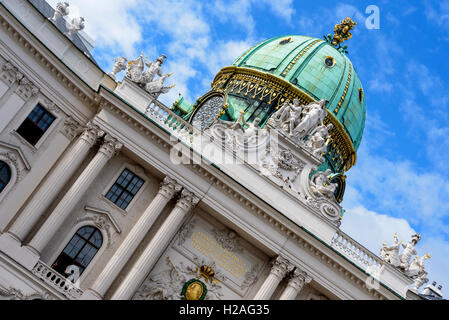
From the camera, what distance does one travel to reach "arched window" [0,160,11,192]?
24427 mm

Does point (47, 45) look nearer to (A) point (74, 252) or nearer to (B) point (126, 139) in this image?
(B) point (126, 139)

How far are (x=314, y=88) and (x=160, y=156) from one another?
15077mm

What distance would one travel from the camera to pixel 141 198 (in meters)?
26.7

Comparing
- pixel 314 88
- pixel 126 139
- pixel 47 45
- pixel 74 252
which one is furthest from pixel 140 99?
pixel 314 88

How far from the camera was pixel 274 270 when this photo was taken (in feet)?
87.6

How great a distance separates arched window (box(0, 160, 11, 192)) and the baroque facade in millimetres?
43

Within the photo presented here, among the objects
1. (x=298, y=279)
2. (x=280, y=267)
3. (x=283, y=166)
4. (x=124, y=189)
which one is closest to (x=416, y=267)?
(x=298, y=279)

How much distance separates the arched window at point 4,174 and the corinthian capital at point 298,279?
42.8ft

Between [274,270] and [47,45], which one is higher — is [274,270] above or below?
below

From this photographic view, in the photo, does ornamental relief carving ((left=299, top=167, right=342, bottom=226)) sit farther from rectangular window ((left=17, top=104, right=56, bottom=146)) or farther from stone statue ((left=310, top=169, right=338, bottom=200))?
rectangular window ((left=17, top=104, right=56, bottom=146))

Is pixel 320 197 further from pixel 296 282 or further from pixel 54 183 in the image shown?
pixel 54 183

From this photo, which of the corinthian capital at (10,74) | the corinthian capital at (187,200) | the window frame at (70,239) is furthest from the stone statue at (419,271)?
the corinthian capital at (10,74)

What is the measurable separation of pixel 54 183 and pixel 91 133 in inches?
108

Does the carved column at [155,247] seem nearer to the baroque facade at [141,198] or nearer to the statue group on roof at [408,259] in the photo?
the baroque facade at [141,198]
